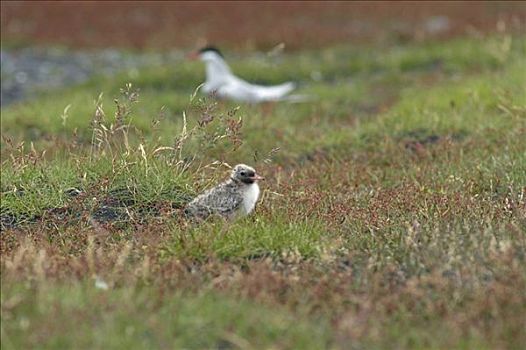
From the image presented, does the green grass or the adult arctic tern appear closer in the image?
the green grass

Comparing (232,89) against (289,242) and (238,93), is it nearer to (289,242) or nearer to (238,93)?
(238,93)

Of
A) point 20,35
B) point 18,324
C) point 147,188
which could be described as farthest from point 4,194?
point 20,35

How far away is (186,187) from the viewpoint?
7.99 meters

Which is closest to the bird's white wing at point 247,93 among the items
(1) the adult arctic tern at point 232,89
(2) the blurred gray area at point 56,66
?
(1) the adult arctic tern at point 232,89

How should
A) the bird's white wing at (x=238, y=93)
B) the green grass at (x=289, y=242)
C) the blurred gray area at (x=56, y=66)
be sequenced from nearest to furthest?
the green grass at (x=289, y=242) → the bird's white wing at (x=238, y=93) → the blurred gray area at (x=56, y=66)

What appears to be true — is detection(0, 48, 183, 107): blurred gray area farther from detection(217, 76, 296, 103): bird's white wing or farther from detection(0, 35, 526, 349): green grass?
detection(0, 35, 526, 349): green grass

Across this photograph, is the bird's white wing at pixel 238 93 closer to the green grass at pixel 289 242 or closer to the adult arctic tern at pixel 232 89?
the adult arctic tern at pixel 232 89

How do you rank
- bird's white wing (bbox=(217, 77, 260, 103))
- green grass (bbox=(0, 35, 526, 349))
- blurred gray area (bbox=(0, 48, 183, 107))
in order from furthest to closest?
blurred gray area (bbox=(0, 48, 183, 107))
bird's white wing (bbox=(217, 77, 260, 103))
green grass (bbox=(0, 35, 526, 349))

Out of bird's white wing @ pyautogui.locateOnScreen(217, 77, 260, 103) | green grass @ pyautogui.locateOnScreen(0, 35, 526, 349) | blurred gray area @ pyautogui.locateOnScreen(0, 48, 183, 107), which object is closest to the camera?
green grass @ pyautogui.locateOnScreen(0, 35, 526, 349)

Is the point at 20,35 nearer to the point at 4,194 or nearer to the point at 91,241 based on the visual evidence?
the point at 4,194

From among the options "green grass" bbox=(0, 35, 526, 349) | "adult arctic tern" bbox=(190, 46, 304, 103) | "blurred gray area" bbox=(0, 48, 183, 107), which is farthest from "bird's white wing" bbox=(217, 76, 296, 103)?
"blurred gray area" bbox=(0, 48, 183, 107)

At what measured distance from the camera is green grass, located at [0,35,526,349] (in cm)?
514

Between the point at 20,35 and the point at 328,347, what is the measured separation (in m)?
20.4

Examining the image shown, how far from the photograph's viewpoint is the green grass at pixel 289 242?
5141mm
